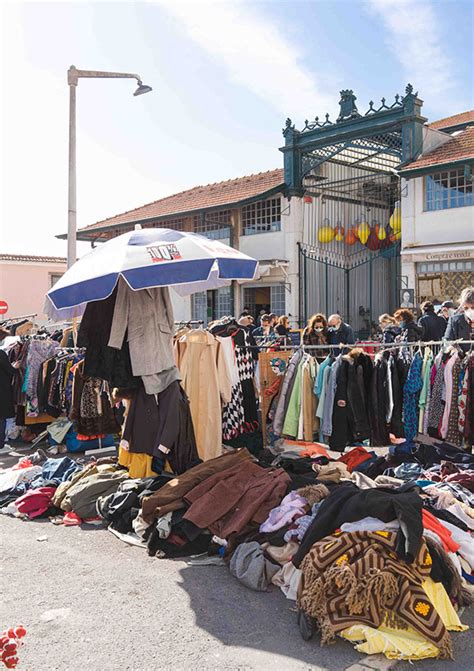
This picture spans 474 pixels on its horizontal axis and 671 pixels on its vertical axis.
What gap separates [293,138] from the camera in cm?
2116

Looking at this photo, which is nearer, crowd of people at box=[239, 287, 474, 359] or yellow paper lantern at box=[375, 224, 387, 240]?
crowd of people at box=[239, 287, 474, 359]

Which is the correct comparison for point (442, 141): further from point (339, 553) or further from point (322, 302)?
point (339, 553)

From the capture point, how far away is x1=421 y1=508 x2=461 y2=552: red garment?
423 cm

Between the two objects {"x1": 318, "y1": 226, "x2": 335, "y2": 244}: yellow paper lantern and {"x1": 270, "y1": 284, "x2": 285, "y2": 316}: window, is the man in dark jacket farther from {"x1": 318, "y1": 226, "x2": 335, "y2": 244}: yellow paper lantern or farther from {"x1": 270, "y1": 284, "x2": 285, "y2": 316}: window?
{"x1": 318, "y1": 226, "x2": 335, "y2": 244}: yellow paper lantern

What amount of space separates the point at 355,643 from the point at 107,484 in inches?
129

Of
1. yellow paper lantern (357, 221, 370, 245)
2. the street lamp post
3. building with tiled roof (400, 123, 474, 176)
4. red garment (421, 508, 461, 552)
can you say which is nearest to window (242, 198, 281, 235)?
yellow paper lantern (357, 221, 370, 245)

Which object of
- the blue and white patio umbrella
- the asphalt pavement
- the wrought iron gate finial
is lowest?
the asphalt pavement

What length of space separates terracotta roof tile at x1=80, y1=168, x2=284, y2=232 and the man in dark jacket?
38.8ft

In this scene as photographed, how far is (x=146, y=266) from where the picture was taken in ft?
17.2

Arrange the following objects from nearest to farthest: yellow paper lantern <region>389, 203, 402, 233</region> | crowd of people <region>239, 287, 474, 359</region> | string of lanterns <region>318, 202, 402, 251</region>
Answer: crowd of people <region>239, 287, 474, 359</region>, yellow paper lantern <region>389, 203, 402, 233</region>, string of lanterns <region>318, 202, 402, 251</region>

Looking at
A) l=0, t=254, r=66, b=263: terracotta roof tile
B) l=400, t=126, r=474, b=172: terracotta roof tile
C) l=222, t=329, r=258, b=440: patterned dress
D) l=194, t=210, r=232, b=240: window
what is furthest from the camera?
l=0, t=254, r=66, b=263: terracotta roof tile

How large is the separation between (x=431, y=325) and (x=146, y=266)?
6664 mm

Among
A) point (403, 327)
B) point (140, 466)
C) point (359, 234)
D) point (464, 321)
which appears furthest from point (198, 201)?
point (140, 466)

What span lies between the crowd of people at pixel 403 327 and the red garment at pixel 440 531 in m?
3.43
